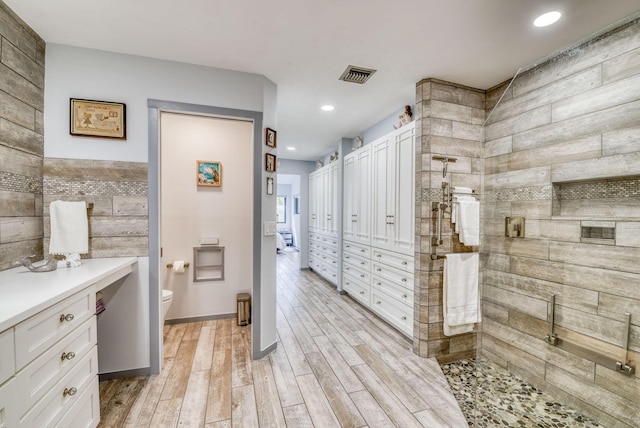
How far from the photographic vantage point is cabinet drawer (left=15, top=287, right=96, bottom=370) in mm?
1035

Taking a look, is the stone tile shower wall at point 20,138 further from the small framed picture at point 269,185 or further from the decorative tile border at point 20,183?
the small framed picture at point 269,185

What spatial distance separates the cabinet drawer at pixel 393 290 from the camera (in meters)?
2.77

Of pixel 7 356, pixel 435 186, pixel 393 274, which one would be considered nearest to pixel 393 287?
pixel 393 274

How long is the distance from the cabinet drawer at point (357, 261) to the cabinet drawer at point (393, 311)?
34 centimetres

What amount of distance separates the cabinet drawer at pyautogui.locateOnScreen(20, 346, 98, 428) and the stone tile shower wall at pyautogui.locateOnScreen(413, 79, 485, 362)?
241 cm

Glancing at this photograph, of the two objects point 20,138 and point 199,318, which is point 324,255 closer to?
point 199,318

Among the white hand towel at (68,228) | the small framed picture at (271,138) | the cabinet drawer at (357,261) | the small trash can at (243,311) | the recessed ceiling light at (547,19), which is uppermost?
the recessed ceiling light at (547,19)

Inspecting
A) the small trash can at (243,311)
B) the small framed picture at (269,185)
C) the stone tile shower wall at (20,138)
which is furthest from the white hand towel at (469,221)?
the stone tile shower wall at (20,138)

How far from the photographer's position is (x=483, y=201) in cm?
233

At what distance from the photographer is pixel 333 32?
1.87 metres

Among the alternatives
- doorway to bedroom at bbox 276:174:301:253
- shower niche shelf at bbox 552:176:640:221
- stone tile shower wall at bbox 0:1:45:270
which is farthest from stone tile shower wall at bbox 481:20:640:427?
doorway to bedroom at bbox 276:174:301:253

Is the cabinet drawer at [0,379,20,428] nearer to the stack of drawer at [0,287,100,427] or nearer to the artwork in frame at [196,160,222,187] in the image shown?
the stack of drawer at [0,287,100,427]

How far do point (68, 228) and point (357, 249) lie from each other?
3.11 m

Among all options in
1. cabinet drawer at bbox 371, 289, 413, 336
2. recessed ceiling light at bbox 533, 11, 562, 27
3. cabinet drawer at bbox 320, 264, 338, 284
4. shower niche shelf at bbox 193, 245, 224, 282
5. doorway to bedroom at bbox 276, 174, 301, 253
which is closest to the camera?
recessed ceiling light at bbox 533, 11, 562, 27
